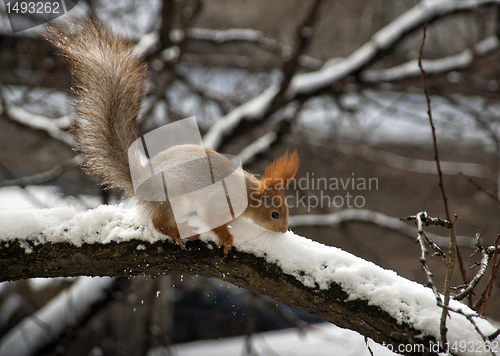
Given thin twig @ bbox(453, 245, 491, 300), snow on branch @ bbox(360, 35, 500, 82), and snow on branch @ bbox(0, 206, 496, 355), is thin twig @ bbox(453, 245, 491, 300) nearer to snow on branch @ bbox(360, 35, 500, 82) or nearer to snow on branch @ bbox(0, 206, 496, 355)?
snow on branch @ bbox(0, 206, 496, 355)

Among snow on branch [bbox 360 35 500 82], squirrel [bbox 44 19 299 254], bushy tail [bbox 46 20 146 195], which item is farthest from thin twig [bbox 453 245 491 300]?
snow on branch [bbox 360 35 500 82]

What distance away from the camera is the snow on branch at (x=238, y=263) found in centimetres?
100

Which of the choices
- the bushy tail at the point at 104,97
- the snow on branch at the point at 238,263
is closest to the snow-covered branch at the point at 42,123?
the bushy tail at the point at 104,97

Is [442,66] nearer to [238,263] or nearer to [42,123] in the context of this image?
[238,263]

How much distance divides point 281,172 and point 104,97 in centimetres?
73

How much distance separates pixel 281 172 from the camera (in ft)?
4.42

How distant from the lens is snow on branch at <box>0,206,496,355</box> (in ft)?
3.28

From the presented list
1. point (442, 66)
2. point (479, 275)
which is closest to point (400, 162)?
point (442, 66)

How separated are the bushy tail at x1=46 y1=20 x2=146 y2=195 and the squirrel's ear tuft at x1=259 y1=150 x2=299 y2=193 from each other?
0.54m

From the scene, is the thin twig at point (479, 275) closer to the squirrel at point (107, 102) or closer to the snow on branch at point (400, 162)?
the squirrel at point (107, 102)

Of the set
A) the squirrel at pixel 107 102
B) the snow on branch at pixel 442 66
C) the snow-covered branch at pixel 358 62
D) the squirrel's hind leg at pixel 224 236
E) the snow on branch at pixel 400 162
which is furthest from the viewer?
the snow on branch at pixel 400 162

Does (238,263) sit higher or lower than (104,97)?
lower

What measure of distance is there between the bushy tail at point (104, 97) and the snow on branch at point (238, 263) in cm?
21

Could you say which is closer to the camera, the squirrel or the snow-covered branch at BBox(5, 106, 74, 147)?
the squirrel
